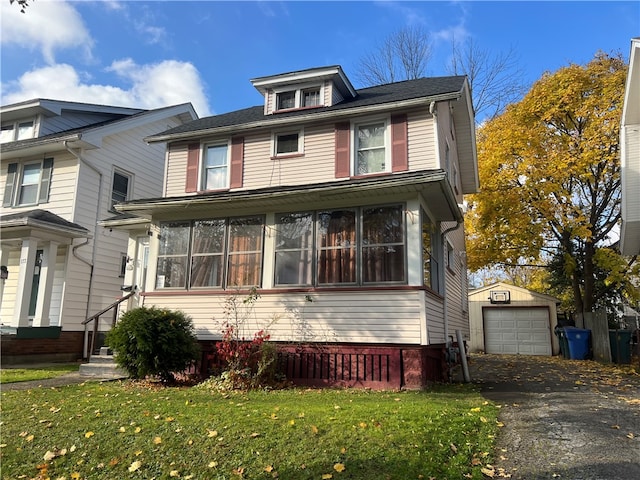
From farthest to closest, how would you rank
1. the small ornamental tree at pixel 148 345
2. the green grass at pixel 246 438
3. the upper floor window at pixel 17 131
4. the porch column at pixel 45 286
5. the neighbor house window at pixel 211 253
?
the upper floor window at pixel 17 131
the porch column at pixel 45 286
the neighbor house window at pixel 211 253
the small ornamental tree at pixel 148 345
the green grass at pixel 246 438

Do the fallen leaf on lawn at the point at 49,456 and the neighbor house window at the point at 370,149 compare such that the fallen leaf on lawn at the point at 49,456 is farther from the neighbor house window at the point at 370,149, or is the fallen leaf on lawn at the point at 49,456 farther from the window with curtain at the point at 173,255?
the neighbor house window at the point at 370,149

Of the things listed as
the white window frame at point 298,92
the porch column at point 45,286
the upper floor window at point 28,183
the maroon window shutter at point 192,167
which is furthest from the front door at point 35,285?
the white window frame at point 298,92

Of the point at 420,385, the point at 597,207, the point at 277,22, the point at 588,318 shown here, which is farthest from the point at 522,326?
the point at 277,22

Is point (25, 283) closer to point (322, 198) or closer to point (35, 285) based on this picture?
point (35, 285)

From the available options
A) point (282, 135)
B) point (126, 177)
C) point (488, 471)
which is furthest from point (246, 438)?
point (126, 177)

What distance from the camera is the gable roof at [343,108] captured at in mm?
10352

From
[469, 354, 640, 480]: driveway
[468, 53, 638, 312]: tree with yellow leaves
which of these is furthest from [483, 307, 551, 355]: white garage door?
[469, 354, 640, 480]: driveway

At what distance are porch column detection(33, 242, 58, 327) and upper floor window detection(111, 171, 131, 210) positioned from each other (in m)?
2.72

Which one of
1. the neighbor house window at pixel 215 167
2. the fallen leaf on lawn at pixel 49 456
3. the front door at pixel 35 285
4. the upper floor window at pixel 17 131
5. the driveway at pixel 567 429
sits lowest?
the fallen leaf on lawn at pixel 49 456

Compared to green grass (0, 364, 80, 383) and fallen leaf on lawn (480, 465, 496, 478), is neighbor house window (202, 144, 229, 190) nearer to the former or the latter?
green grass (0, 364, 80, 383)

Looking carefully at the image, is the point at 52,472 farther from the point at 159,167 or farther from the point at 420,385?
the point at 159,167

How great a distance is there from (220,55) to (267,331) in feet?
22.9

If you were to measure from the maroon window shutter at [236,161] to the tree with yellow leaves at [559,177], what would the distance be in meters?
9.88

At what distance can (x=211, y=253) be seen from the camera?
34.4 ft
